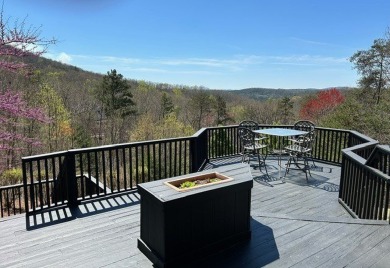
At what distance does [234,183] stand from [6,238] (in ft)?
8.40

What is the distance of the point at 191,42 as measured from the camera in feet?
66.7

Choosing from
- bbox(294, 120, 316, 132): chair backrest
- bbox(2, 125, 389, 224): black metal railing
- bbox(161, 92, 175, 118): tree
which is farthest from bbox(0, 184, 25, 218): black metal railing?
bbox(161, 92, 175, 118): tree

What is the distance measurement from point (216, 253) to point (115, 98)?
2598 cm

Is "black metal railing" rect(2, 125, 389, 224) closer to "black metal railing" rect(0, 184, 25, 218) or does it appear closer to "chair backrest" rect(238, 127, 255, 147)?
"chair backrest" rect(238, 127, 255, 147)

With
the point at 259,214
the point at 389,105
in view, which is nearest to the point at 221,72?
the point at 389,105

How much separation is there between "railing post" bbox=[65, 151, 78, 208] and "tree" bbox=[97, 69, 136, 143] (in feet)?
69.4

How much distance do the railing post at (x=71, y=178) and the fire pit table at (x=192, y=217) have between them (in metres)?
1.73

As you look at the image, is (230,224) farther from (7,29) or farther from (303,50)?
(303,50)

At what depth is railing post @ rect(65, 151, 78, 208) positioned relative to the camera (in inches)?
151

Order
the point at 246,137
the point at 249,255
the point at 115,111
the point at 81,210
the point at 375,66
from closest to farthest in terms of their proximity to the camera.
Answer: the point at 249,255
the point at 81,210
the point at 246,137
the point at 375,66
the point at 115,111

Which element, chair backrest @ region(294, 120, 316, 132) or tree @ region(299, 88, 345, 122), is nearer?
chair backrest @ region(294, 120, 316, 132)

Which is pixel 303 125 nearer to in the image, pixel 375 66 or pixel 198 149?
pixel 198 149

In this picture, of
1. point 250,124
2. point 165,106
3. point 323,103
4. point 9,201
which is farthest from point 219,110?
point 250,124

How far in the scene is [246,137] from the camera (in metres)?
6.29
